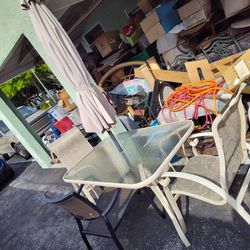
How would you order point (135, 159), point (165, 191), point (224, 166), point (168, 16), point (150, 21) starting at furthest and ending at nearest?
point (150, 21), point (168, 16), point (135, 159), point (165, 191), point (224, 166)

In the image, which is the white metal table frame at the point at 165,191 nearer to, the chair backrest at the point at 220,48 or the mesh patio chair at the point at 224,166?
the mesh patio chair at the point at 224,166

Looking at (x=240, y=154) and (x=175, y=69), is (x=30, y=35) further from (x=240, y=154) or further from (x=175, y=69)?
(x=240, y=154)

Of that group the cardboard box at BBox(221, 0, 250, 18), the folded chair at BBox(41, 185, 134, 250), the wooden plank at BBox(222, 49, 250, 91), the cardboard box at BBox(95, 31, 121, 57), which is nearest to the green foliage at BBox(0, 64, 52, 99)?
the cardboard box at BBox(95, 31, 121, 57)

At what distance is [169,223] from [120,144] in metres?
1.46

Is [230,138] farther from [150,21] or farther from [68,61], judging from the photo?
[150,21]

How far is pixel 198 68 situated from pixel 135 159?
2553mm

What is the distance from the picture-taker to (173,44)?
616cm

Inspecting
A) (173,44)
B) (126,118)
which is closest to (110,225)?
(126,118)

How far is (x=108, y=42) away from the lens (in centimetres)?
777

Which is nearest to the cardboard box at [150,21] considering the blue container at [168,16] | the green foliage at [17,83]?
the blue container at [168,16]

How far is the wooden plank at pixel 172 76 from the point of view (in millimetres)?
5338

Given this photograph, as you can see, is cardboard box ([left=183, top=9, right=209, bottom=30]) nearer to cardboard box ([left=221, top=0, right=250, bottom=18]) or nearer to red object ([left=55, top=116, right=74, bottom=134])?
cardboard box ([left=221, top=0, right=250, bottom=18])

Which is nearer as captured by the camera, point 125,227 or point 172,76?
point 125,227

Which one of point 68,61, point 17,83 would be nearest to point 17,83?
point 17,83
